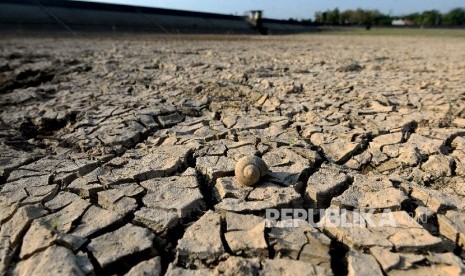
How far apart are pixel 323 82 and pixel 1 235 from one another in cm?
376

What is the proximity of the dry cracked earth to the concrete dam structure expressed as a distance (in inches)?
585

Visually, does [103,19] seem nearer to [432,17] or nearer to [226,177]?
[226,177]

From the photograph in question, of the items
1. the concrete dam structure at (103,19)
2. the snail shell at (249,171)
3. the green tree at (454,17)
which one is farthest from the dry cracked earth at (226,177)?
the green tree at (454,17)

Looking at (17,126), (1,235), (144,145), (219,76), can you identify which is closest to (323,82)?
(219,76)

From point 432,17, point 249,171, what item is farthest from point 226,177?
point 432,17

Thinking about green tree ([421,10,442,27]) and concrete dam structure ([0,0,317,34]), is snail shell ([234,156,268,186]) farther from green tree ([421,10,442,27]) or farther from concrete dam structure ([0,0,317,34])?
green tree ([421,10,442,27])

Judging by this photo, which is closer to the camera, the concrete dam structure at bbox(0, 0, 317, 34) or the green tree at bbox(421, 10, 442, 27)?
the concrete dam structure at bbox(0, 0, 317, 34)

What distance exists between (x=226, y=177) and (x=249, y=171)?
0.22m

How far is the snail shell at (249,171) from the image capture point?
1848 mm

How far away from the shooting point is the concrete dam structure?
17062mm

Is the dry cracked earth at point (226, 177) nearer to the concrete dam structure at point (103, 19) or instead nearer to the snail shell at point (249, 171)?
the snail shell at point (249, 171)

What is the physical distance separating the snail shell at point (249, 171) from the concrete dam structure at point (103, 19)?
16.5m

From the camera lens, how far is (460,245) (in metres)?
1.48

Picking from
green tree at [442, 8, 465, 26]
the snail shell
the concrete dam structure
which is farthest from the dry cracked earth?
green tree at [442, 8, 465, 26]
